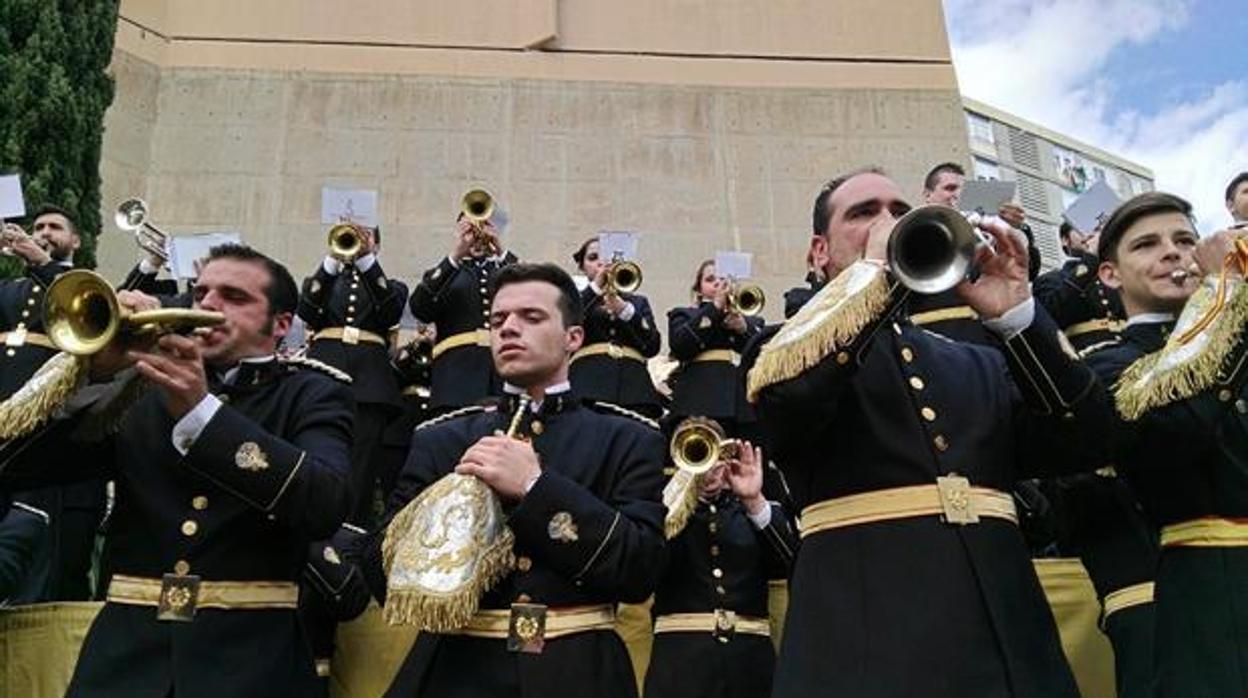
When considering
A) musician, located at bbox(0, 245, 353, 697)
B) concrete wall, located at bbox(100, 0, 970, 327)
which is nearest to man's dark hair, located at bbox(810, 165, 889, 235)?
musician, located at bbox(0, 245, 353, 697)

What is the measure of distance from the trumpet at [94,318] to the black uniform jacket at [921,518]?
63.6 inches

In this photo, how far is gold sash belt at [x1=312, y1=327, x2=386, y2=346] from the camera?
316 inches

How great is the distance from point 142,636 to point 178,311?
96 cm

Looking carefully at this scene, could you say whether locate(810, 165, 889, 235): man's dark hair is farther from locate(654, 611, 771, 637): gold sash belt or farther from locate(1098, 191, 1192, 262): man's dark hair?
locate(654, 611, 771, 637): gold sash belt

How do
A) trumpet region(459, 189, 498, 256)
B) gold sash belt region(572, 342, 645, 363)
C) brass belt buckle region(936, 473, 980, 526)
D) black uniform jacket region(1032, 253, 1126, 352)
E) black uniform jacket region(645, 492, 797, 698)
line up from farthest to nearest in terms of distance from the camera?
1. gold sash belt region(572, 342, 645, 363)
2. trumpet region(459, 189, 498, 256)
3. black uniform jacket region(1032, 253, 1126, 352)
4. black uniform jacket region(645, 492, 797, 698)
5. brass belt buckle region(936, 473, 980, 526)

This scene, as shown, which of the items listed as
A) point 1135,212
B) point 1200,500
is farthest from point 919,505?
point 1135,212

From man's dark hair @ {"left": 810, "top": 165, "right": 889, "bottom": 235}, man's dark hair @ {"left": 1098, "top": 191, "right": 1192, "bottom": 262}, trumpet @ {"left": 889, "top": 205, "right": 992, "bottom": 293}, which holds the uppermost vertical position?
man's dark hair @ {"left": 1098, "top": 191, "right": 1192, "bottom": 262}

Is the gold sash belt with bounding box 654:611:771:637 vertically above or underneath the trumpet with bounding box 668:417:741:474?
underneath

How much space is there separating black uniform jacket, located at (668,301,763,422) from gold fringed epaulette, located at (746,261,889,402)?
17.7ft

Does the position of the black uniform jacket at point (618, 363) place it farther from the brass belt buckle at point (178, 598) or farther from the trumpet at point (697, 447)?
the brass belt buckle at point (178, 598)

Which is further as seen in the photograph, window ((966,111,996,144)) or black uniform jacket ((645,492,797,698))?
window ((966,111,996,144))

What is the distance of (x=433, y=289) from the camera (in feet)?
26.3

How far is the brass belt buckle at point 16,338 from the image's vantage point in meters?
6.42

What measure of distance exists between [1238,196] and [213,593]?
599 centimetres
